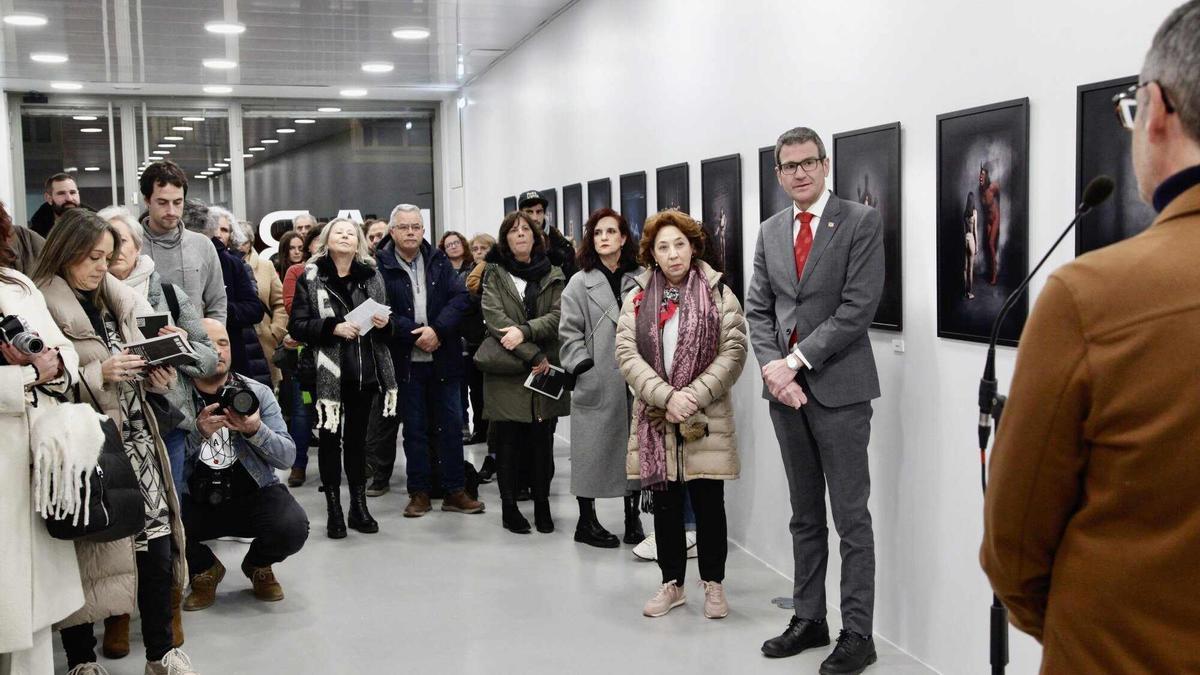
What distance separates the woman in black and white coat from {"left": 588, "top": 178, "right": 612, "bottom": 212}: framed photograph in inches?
82.0

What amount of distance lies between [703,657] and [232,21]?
22.9 ft

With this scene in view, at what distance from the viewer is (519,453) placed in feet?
21.3

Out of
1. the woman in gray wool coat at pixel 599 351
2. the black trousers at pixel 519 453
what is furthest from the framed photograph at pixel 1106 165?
the black trousers at pixel 519 453

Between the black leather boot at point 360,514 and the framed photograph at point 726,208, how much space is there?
7.74 ft

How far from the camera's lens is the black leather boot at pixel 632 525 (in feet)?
19.8

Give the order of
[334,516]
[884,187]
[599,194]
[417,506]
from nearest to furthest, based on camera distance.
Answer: [884,187], [334,516], [417,506], [599,194]

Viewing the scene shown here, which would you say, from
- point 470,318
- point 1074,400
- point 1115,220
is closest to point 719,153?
point 470,318

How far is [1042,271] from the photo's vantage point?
3.47m

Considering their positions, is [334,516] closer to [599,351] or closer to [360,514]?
[360,514]

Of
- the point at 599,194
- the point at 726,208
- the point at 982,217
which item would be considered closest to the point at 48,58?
the point at 599,194

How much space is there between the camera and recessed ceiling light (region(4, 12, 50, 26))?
28.8 ft

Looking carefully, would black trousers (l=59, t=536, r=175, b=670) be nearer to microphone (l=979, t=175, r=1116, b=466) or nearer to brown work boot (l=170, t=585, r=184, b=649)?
brown work boot (l=170, t=585, r=184, b=649)

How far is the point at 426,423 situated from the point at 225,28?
4558mm

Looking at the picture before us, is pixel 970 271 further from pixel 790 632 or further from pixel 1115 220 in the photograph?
pixel 790 632
